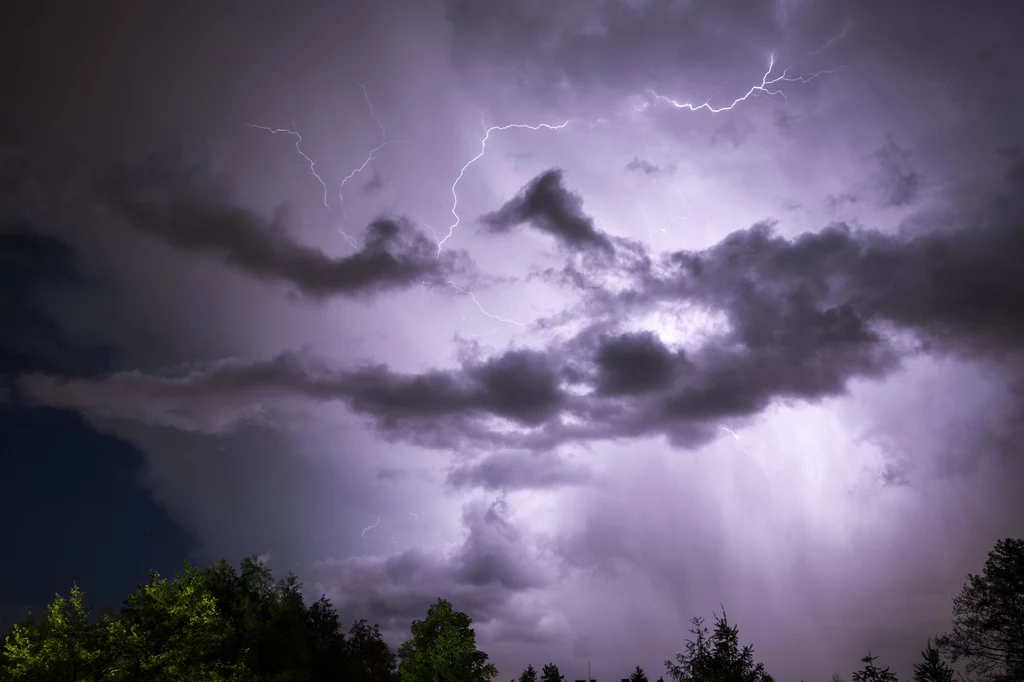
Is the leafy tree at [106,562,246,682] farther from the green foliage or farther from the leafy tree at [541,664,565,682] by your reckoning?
the leafy tree at [541,664,565,682]

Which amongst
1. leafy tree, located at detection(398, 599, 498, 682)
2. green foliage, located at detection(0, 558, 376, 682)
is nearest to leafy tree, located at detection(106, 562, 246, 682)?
green foliage, located at detection(0, 558, 376, 682)

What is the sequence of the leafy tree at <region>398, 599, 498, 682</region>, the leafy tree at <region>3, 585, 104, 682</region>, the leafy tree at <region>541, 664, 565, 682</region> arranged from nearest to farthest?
the leafy tree at <region>3, 585, 104, 682</region> < the leafy tree at <region>398, 599, 498, 682</region> < the leafy tree at <region>541, 664, 565, 682</region>

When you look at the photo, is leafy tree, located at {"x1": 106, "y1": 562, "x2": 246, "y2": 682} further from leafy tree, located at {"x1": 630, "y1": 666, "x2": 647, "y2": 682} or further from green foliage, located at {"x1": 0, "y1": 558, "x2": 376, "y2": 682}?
leafy tree, located at {"x1": 630, "y1": 666, "x2": 647, "y2": 682}

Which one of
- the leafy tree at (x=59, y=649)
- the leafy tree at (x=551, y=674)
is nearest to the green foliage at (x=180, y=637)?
the leafy tree at (x=59, y=649)

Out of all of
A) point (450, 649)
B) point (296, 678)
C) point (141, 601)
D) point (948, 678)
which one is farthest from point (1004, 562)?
point (141, 601)

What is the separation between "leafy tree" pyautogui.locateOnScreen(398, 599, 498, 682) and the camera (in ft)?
164

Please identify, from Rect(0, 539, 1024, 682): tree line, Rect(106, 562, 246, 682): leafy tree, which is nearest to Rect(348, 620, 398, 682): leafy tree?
Rect(0, 539, 1024, 682): tree line

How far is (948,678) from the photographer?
89.5 ft

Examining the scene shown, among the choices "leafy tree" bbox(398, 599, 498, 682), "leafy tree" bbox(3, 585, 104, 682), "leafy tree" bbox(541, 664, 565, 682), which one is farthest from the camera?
"leafy tree" bbox(541, 664, 565, 682)

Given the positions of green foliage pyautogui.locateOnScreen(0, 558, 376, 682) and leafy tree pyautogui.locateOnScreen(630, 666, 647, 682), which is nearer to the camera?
green foliage pyautogui.locateOnScreen(0, 558, 376, 682)

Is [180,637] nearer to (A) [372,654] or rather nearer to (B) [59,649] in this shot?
(B) [59,649]

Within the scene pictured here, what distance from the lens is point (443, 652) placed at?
1981 inches

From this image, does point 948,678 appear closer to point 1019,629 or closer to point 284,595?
point 1019,629

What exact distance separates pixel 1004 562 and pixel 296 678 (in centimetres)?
4189
